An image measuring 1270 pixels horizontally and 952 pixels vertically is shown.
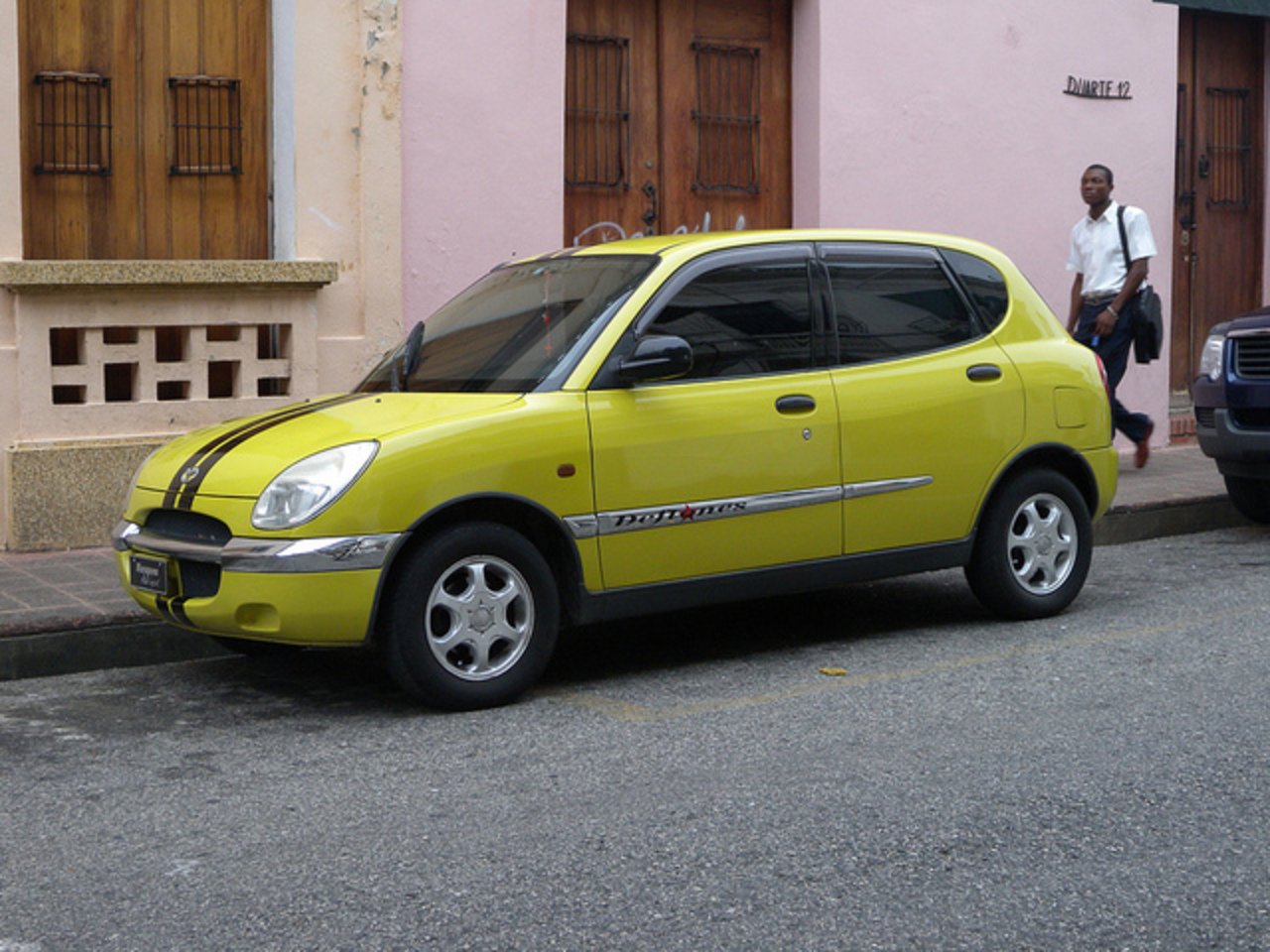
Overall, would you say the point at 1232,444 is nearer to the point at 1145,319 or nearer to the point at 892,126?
the point at 1145,319

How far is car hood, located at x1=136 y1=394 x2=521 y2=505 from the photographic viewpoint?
6.26m

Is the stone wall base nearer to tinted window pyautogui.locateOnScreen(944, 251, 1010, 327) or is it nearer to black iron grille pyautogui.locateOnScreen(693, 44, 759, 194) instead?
tinted window pyautogui.locateOnScreen(944, 251, 1010, 327)

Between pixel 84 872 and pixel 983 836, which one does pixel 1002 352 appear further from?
pixel 84 872

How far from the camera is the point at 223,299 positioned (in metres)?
10.0

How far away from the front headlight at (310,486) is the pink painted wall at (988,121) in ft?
22.9

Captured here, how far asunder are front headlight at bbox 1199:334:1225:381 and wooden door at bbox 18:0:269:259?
17.6 ft

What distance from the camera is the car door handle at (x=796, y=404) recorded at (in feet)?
23.0

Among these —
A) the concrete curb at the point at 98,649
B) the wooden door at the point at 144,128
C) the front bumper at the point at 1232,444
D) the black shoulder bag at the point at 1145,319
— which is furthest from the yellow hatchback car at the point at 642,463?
the black shoulder bag at the point at 1145,319

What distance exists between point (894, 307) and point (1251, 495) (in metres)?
4.26

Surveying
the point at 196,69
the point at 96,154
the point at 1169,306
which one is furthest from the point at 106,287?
the point at 1169,306

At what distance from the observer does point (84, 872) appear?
465cm

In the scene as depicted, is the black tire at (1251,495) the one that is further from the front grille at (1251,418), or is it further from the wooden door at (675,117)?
the wooden door at (675,117)

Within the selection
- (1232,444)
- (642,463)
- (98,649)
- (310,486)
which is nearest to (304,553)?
(310,486)

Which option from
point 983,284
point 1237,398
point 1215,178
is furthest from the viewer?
point 1215,178
